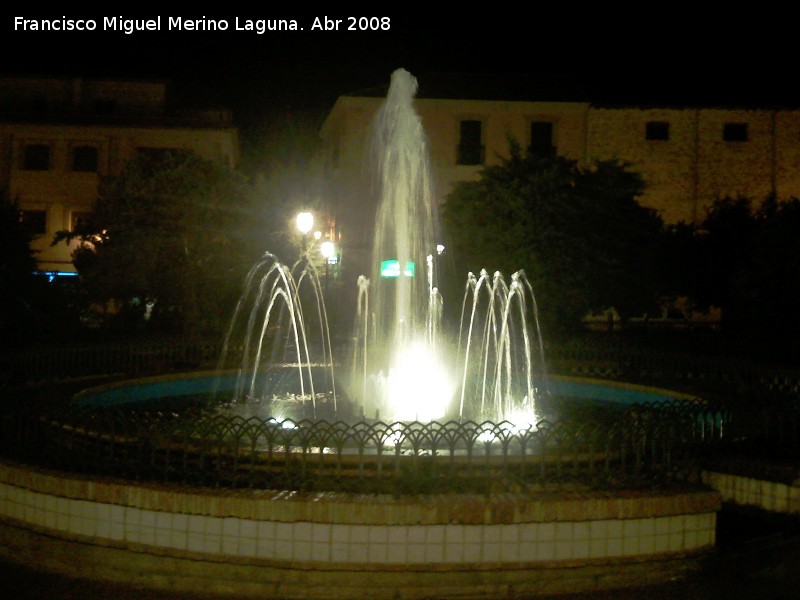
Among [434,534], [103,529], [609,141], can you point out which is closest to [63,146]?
[609,141]

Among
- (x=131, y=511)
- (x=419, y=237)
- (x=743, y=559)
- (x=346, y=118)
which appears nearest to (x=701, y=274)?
(x=346, y=118)

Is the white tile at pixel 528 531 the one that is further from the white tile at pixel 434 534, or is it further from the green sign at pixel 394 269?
the green sign at pixel 394 269

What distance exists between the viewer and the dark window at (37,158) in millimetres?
38469

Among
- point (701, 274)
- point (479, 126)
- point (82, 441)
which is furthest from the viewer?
point (479, 126)

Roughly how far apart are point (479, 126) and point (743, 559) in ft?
106

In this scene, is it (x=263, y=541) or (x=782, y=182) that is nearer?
(x=263, y=541)

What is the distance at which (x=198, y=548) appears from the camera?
20.7ft

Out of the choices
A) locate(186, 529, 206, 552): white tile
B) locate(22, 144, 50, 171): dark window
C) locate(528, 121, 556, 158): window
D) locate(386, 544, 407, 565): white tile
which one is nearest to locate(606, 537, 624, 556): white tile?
locate(386, 544, 407, 565): white tile

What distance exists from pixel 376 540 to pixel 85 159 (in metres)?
36.2

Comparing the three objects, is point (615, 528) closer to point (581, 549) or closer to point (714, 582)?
point (581, 549)

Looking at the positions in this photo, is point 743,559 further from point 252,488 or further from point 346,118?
point 346,118

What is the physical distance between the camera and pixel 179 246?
24.6m

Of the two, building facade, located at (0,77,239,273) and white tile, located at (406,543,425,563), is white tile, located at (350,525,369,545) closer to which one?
white tile, located at (406,543,425,563)

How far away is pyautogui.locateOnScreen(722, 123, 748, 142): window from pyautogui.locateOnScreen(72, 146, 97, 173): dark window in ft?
90.4
